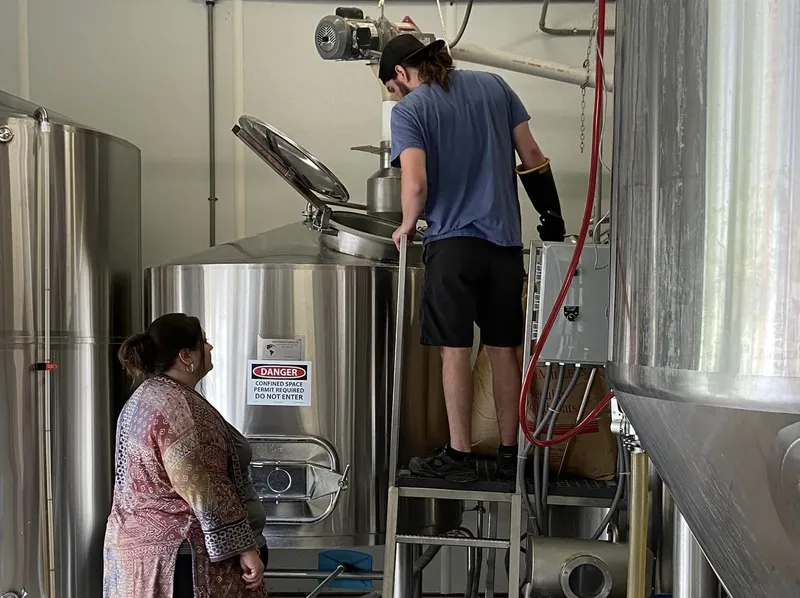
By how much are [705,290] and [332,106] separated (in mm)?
2914

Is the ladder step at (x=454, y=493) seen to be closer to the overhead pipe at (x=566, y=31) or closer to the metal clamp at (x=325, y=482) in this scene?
the metal clamp at (x=325, y=482)

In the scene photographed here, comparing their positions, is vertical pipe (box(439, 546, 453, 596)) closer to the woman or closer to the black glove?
the woman

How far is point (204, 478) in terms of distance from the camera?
1935 mm

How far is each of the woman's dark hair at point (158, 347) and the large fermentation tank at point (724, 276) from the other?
4.78 ft

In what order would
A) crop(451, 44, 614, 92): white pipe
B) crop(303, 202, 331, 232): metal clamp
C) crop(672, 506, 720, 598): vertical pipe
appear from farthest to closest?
1. crop(451, 44, 614, 92): white pipe
2. crop(303, 202, 331, 232): metal clamp
3. crop(672, 506, 720, 598): vertical pipe

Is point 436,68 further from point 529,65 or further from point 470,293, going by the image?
point 529,65

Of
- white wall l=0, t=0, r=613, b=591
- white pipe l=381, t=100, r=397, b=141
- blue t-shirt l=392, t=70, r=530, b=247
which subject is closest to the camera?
blue t-shirt l=392, t=70, r=530, b=247

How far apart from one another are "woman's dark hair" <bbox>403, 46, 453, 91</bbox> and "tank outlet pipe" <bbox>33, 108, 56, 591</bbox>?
1187 mm

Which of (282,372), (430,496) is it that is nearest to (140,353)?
(282,372)

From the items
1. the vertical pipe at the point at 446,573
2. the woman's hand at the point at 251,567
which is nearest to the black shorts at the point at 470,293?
the woman's hand at the point at 251,567

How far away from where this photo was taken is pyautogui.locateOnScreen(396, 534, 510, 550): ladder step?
6.59 ft

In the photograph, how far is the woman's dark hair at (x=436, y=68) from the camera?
2.21 meters

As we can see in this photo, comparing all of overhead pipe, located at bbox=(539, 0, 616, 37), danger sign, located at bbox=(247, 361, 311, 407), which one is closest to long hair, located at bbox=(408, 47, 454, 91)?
danger sign, located at bbox=(247, 361, 311, 407)

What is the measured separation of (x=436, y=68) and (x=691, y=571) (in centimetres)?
148
